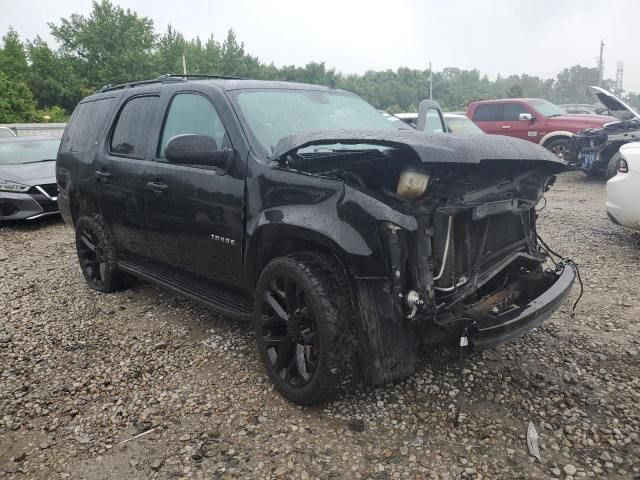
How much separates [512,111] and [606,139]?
3.61 m

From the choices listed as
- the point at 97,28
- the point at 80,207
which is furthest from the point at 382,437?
the point at 97,28

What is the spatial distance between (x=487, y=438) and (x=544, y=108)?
12.1 metres

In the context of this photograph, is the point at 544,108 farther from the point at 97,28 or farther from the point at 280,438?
the point at 97,28

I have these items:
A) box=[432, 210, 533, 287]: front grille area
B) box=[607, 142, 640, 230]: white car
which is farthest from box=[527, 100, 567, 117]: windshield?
box=[432, 210, 533, 287]: front grille area

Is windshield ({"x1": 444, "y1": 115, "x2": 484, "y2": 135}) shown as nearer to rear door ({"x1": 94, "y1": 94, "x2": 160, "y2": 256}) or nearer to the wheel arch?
rear door ({"x1": 94, "y1": 94, "x2": 160, "y2": 256})

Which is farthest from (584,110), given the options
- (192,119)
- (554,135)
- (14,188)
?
(192,119)

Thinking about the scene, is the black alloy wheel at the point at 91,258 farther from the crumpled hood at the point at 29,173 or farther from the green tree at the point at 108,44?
the green tree at the point at 108,44

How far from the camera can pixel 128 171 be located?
12.9 ft

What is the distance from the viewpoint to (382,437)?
8.27 ft

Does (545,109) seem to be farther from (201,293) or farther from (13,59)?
(13,59)

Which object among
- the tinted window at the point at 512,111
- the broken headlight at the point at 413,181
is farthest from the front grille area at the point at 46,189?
the tinted window at the point at 512,111

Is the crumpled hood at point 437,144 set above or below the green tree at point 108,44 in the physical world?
below

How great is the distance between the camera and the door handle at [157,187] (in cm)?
352

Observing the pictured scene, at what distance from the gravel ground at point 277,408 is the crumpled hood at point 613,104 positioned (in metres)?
6.11
